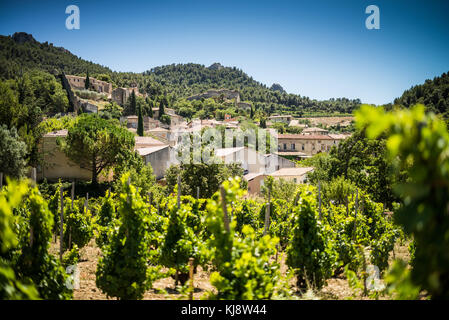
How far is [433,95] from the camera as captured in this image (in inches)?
2303

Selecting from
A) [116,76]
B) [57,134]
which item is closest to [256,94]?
[116,76]

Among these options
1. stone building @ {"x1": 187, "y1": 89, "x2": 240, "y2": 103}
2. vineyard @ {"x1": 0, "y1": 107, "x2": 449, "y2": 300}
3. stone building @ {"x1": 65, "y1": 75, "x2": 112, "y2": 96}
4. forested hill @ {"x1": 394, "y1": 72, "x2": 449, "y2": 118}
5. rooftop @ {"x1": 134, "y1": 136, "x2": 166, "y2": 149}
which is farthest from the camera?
stone building @ {"x1": 187, "y1": 89, "x2": 240, "y2": 103}

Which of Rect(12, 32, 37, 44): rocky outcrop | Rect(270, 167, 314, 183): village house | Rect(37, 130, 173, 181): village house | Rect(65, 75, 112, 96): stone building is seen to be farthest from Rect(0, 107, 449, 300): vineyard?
Rect(12, 32, 37, 44): rocky outcrop

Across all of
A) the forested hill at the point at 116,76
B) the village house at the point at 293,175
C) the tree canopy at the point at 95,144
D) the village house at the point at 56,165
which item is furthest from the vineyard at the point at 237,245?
the forested hill at the point at 116,76

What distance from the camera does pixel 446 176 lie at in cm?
187

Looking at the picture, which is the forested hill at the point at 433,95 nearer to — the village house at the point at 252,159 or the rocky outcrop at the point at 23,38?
the village house at the point at 252,159

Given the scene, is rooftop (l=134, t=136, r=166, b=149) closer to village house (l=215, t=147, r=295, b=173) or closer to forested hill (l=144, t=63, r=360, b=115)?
village house (l=215, t=147, r=295, b=173)

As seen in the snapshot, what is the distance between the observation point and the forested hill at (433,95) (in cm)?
5080

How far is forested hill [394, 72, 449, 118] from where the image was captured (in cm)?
5080

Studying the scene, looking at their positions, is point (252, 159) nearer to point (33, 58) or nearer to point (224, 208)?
point (224, 208)

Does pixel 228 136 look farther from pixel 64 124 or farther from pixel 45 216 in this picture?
pixel 45 216

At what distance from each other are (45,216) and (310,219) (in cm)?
537
